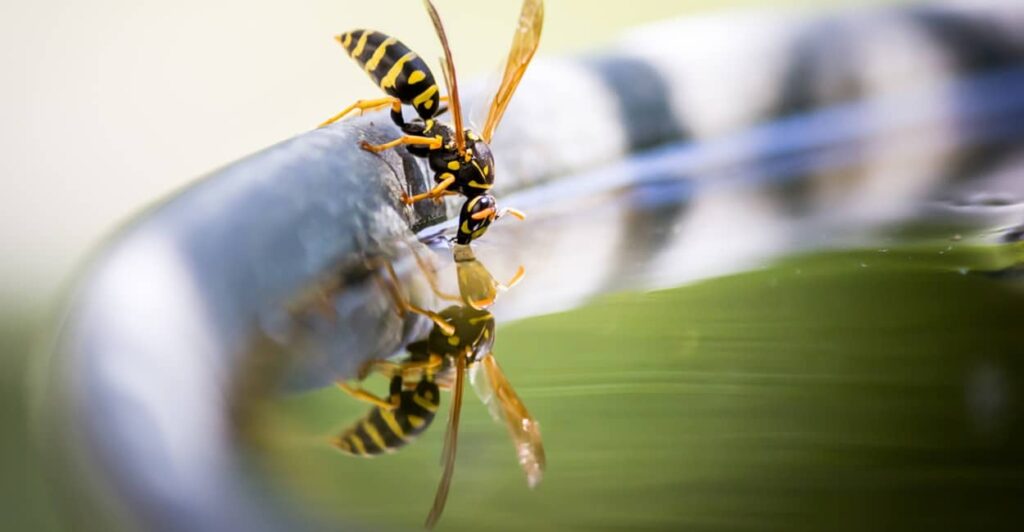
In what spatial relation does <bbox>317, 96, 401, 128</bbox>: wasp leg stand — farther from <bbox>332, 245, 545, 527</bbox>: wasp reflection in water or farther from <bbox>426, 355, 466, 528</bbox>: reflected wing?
<bbox>426, 355, 466, 528</bbox>: reflected wing

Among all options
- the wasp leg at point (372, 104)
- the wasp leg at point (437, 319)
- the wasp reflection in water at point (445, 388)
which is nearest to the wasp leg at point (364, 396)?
the wasp reflection in water at point (445, 388)

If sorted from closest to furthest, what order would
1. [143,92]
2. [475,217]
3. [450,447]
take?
[450,447], [475,217], [143,92]

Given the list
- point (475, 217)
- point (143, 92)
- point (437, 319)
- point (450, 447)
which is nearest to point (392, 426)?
point (450, 447)

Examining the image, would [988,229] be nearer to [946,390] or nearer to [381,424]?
[946,390]

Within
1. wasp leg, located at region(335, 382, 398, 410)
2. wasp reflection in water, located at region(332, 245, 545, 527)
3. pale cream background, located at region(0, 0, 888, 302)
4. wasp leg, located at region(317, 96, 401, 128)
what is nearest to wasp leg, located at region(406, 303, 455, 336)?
wasp reflection in water, located at region(332, 245, 545, 527)

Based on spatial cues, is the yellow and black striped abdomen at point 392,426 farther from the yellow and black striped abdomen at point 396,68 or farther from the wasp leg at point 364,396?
the yellow and black striped abdomen at point 396,68

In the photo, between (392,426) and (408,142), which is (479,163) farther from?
(392,426)
